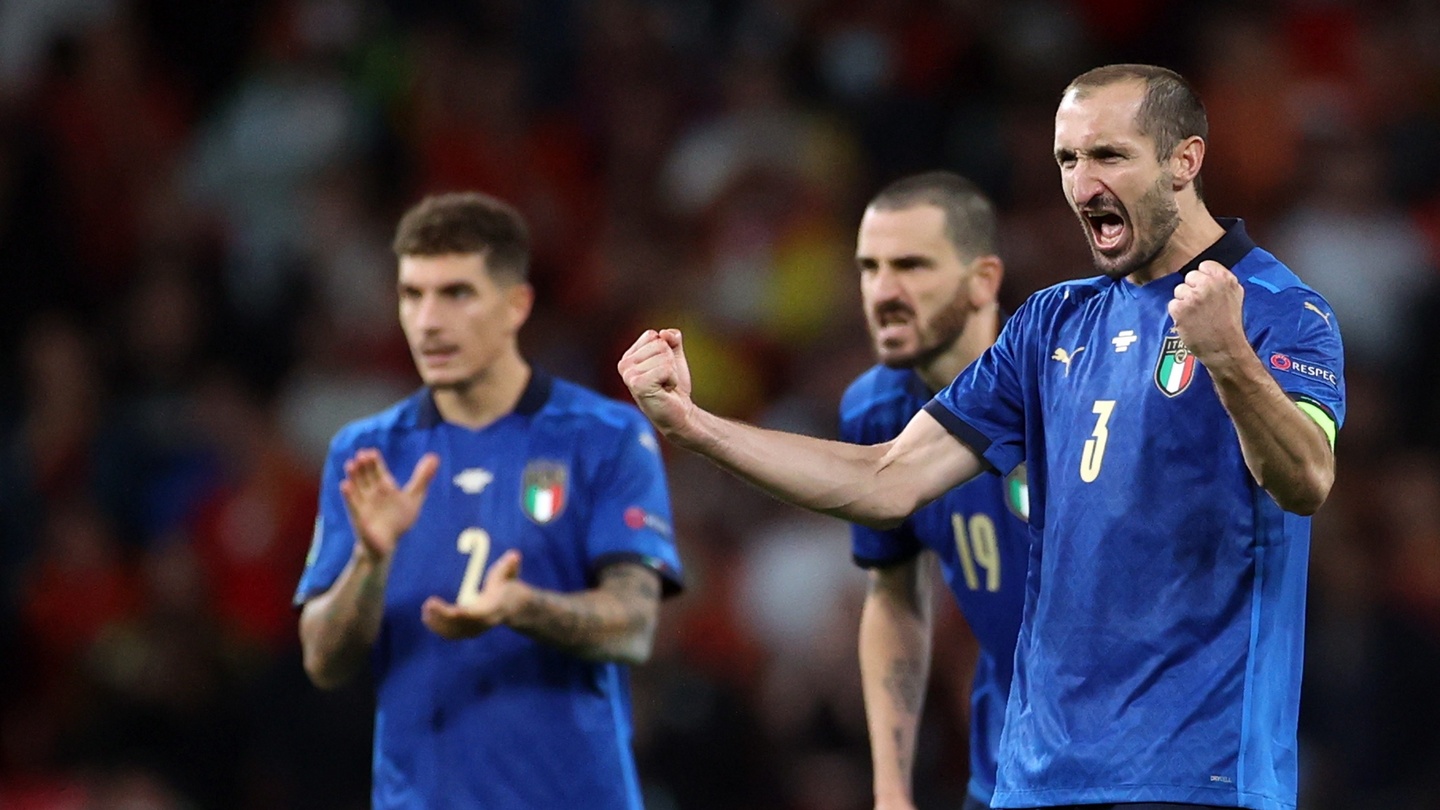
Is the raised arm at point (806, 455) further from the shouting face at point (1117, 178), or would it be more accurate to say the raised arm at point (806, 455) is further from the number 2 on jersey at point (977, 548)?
the number 2 on jersey at point (977, 548)

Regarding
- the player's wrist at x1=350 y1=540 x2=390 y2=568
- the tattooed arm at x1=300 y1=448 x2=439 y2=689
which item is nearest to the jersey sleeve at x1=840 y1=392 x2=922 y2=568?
the tattooed arm at x1=300 y1=448 x2=439 y2=689

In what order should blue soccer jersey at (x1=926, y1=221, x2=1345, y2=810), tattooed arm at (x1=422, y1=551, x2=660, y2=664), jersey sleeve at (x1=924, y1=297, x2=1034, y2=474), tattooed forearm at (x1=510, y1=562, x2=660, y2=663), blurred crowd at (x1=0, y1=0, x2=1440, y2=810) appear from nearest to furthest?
1. blue soccer jersey at (x1=926, y1=221, x2=1345, y2=810)
2. jersey sleeve at (x1=924, y1=297, x2=1034, y2=474)
3. tattooed arm at (x1=422, y1=551, x2=660, y2=664)
4. tattooed forearm at (x1=510, y1=562, x2=660, y2=663)
5. blurred crowd at (x1=0, y1=0, x2=1440, y2=810)

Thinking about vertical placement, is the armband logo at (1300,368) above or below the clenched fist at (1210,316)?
below

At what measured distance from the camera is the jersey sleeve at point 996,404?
14.5 feet

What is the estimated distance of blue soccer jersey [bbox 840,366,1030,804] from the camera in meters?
5.67

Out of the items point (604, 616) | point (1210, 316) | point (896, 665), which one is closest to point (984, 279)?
point (896, 665)

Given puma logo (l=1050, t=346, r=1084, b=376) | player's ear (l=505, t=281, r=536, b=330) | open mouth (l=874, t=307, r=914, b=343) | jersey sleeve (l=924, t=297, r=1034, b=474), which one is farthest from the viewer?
player's ear (l=505, t=281, r=536, b=330)

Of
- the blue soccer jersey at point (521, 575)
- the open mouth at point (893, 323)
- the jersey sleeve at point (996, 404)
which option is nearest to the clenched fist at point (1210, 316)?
the jersey sleeve at point (996, 404)

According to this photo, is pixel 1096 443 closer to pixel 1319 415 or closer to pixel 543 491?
pixel 1319 415

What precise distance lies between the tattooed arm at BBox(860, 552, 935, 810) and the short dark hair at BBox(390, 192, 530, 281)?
1.44 metres

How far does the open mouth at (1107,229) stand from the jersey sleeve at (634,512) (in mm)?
2043

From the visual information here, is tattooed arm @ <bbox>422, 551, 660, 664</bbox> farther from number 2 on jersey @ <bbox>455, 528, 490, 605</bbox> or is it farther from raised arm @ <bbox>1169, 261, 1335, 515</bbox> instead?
raised arm @ <bbox>1169, 261, 1335, 515</bbox>

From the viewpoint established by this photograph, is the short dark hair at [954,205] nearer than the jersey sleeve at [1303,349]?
No

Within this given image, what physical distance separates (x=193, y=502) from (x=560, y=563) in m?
4.73
